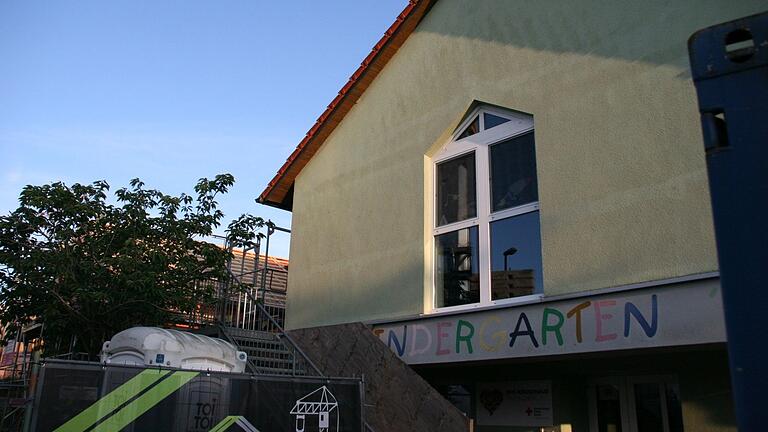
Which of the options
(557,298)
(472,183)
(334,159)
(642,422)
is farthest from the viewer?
(334,159)

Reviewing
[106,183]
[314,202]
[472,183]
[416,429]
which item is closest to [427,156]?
[472,183]

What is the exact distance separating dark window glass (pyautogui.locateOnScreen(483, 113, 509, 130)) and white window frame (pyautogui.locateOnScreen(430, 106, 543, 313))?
0.14ft

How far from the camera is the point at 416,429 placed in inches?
349

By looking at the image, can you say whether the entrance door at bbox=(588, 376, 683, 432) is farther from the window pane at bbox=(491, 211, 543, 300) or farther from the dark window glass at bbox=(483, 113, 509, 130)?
the dark window glass at bbox=(483, 113, 509, 130)

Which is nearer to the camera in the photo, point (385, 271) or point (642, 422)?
point (642, 422)

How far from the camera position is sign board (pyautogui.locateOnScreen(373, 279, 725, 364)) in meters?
6.59

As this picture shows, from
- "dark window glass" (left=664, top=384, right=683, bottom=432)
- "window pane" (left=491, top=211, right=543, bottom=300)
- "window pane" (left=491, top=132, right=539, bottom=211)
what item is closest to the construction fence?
Result: "window pane" (left=491, top=211, right=543, bottom=300)

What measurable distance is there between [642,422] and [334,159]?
662 cm

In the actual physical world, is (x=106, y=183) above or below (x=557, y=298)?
above

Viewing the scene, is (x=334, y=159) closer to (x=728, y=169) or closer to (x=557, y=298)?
(x=557, y=298)

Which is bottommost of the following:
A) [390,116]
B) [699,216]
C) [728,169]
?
[728,169]

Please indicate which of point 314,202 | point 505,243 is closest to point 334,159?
point 314,202

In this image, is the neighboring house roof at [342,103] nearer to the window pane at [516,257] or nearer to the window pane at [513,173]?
the window pane at [513,173]

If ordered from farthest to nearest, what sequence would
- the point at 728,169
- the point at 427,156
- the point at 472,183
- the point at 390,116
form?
the point at 390,116
the point at 427,156
the point at 472,183
the point at 728,169
